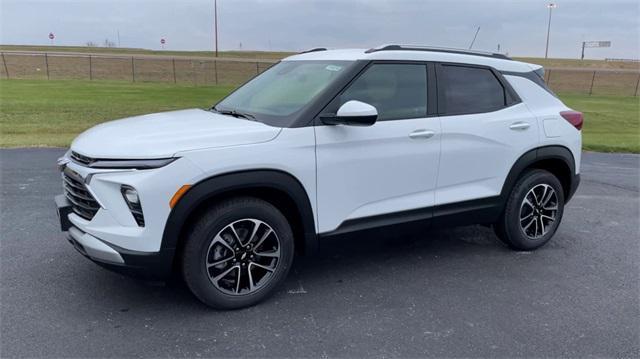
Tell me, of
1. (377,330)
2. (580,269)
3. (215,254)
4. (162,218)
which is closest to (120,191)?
(162,218)

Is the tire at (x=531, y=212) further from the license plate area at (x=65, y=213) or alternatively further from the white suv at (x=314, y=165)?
the license plate area at (x=65, y=213)

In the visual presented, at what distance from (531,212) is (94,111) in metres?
14.6

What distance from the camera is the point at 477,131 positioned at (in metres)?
4.43

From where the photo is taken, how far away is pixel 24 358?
3037mm

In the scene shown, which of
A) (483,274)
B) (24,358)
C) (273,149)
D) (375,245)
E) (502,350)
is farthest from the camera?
(375,245)

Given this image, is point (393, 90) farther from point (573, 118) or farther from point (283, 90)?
point (573, 118)

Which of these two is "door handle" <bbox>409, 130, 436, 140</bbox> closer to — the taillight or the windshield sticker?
the windshield sticker

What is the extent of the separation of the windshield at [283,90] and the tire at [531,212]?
209 centimetres

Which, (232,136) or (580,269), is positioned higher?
(232,136)

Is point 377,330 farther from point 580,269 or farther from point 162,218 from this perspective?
point 580,269

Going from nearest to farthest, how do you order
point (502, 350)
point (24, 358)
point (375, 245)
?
point (24, 358) → point (502, 350) → point (375, 245)

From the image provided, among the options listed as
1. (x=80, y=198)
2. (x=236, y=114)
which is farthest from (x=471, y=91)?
(x=80, y=198)

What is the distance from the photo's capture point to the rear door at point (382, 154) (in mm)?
3771

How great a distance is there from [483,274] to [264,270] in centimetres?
195
